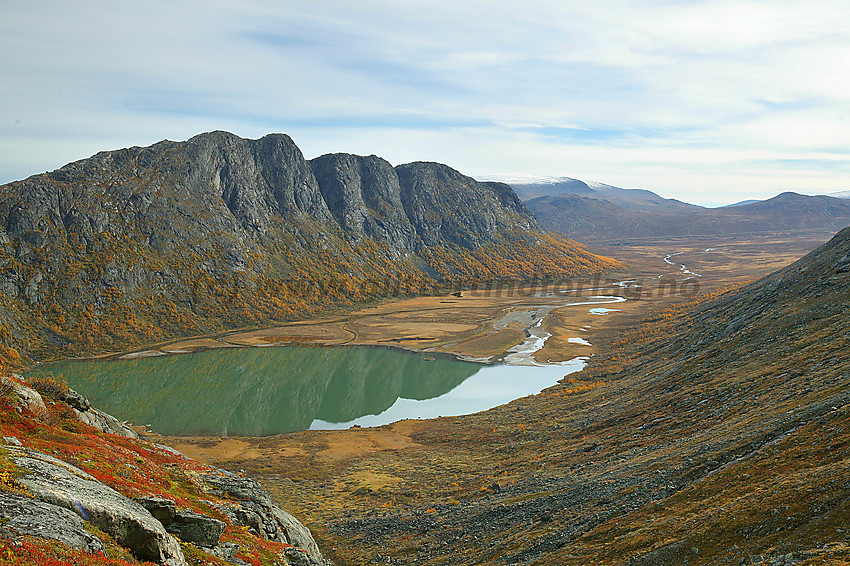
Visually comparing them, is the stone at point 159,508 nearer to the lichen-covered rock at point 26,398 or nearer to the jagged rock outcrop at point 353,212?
the lichen-covered rock at point 26,398

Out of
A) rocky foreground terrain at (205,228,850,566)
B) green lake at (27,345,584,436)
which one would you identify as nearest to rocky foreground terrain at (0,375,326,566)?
rocky foreground terrain at (205,228,850,566)

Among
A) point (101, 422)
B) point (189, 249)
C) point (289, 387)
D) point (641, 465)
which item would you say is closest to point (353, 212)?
point (189, 249)

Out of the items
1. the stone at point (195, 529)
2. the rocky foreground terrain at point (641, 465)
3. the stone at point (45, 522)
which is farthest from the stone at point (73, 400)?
the stone at point (45, 522)

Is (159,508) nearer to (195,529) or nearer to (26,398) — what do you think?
(195,529)

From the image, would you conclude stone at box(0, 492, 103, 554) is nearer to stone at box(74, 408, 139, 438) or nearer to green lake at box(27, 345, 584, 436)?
stone at box(74, 408, 139, 438)

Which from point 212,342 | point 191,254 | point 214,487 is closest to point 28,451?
point 214,487

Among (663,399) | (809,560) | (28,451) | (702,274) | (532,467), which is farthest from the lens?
(702,274)

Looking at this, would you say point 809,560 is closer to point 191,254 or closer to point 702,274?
point 191,254
